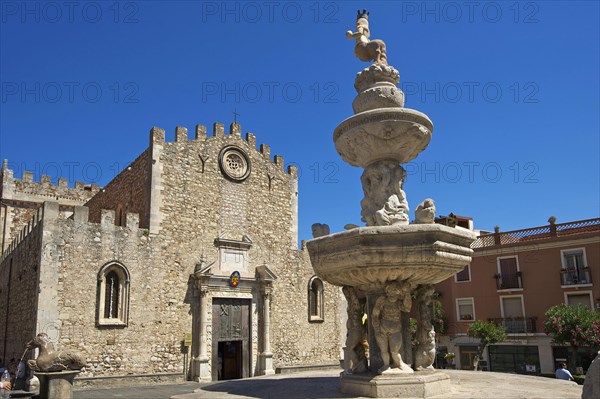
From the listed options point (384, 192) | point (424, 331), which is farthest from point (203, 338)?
point (384, 192)

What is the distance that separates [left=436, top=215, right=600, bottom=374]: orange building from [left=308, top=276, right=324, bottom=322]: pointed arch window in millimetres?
8199

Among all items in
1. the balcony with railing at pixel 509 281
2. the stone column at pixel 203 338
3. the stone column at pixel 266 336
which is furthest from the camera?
the balcony with railing at pixel 509 281

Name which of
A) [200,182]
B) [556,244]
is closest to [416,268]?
[200,182]

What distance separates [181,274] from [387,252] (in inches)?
519

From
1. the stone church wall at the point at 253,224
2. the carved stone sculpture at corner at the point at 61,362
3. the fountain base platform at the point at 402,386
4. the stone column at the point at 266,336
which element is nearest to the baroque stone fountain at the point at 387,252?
the fountain base platform at the point at 402,386

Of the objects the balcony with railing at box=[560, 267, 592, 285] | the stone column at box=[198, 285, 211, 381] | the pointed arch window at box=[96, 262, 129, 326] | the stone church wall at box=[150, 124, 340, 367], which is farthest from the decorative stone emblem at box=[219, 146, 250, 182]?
the balcony with railing at box=[560, 267, 592, 285]

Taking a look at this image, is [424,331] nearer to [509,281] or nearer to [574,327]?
[574,327]

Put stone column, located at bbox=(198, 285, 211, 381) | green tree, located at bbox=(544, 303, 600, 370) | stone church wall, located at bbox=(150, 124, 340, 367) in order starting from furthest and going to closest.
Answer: green tree, located at bbox=(544, 303, 600, 370), stone church wall, located at bbox=(150, 124, 340, 367), stone column, located at bbox=(198, 285, 211, 381)

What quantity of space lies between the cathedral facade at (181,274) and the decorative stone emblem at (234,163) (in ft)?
0.19

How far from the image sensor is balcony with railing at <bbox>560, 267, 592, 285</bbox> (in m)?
27.0

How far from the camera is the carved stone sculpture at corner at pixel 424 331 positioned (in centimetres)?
798

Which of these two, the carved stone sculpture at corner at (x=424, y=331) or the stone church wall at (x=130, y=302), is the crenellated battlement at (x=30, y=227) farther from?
the carved stone sculpture at corner at (x=424, y=331)

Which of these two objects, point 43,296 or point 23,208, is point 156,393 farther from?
point 23,208

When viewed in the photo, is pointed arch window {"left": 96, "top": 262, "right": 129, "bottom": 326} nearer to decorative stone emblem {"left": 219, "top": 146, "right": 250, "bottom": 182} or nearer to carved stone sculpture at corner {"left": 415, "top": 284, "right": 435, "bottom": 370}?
decorative stone emblem {"left": 219, "top": 146, "right": 250, "bottom": 182}
